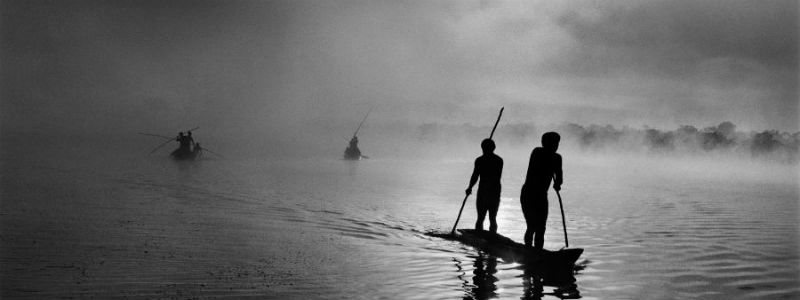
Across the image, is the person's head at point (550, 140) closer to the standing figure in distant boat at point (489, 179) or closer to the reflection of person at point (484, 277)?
the reflection of person at point (484, 277)

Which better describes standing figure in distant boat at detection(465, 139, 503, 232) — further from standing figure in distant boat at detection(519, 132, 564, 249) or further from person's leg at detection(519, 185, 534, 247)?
standing figure in distant boat at detection(519, 132, 564, 249)

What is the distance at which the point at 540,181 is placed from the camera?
10328 millimetres

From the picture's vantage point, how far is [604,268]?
9.87m

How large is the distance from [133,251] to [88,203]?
10.6m

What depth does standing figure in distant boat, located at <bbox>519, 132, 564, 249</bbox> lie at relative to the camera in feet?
33.5

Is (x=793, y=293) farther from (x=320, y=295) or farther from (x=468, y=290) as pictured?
(x=320, y=295)

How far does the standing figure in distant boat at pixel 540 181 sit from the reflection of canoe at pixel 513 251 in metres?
0.33

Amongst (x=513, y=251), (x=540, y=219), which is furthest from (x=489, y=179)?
(x=513, y=251)

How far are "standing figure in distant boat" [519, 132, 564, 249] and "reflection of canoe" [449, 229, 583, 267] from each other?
0.33 meters

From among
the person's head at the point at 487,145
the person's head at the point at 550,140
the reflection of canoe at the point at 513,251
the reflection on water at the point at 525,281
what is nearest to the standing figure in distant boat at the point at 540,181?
the person's head at the point at 550,140

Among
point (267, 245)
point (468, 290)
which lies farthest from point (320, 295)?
point (267, 245)

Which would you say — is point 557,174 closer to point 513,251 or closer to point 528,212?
point 528,212

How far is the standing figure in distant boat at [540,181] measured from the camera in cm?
1021


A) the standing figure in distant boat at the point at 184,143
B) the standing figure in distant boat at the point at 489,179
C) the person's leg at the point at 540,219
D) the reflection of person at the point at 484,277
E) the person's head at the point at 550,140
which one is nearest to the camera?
the reflection of person at the point at 484,277
